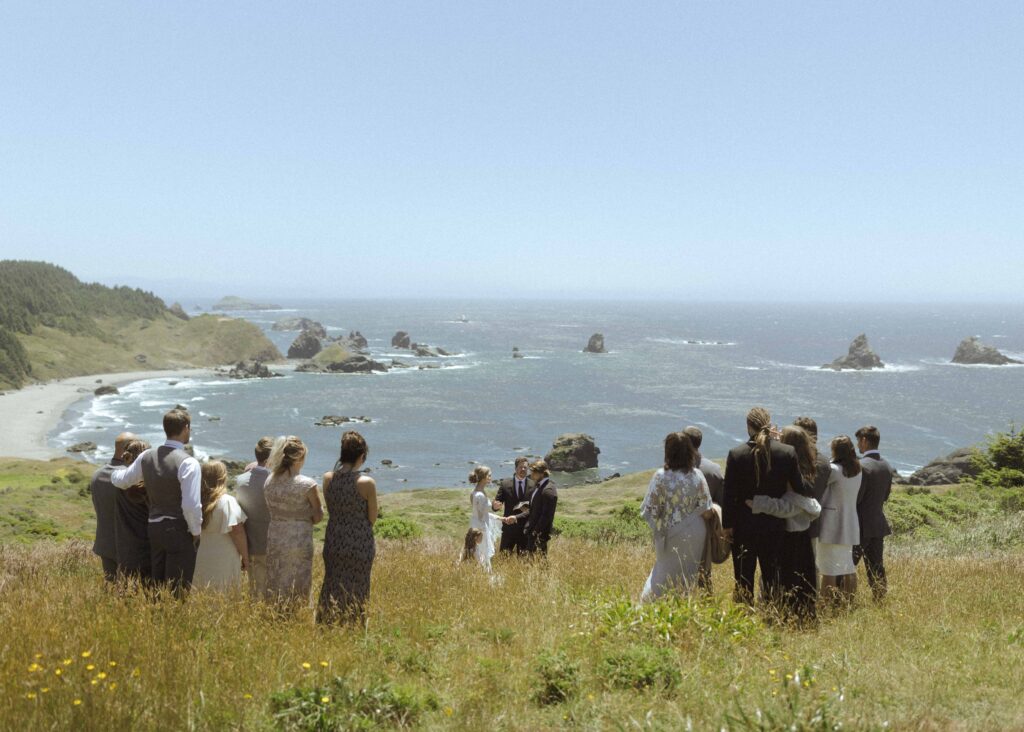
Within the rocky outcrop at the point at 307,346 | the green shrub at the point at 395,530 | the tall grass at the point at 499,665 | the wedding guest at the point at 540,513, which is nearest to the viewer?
the tall grass at the point at 499,665

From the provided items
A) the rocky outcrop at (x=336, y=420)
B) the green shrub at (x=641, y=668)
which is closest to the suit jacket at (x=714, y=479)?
the green shrub at (x=641, y=668)

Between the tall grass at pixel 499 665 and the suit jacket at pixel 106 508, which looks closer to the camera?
the tall grass at pixel 499 665

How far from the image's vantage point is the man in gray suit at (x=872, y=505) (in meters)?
7.73

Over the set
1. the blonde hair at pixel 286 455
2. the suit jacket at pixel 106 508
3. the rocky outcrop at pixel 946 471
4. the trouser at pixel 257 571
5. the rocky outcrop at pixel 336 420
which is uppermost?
the blonde hair at pixel 286 455

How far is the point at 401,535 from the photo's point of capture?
64.2 ft

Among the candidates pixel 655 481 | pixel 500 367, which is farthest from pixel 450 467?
pixel 500 367

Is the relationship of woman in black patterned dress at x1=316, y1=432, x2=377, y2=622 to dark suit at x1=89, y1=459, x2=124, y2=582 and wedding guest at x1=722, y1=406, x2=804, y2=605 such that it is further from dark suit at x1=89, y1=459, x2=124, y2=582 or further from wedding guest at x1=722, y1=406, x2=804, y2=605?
wedding guest at x1=722, y1=406, x2=804, y2=605

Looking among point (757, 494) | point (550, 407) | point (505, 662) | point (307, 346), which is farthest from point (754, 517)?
point (307, 346)

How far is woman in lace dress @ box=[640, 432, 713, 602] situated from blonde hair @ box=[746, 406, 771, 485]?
1.50ft

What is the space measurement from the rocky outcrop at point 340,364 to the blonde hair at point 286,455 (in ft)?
387

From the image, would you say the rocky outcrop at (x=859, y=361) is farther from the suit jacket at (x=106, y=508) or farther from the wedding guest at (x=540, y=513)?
the suit jacket at (x=106, y=508)

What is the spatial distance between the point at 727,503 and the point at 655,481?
0.66 m

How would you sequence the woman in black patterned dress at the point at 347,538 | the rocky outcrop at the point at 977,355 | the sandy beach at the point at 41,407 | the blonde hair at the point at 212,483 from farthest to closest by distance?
the rocky outcrop at the point at 977,355 < the sandy beach at the point at 41,407 < the blonde hair at the point at 212,483 < the woman in black patterned dress at the point at 347,538

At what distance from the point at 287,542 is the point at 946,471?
51.0m
